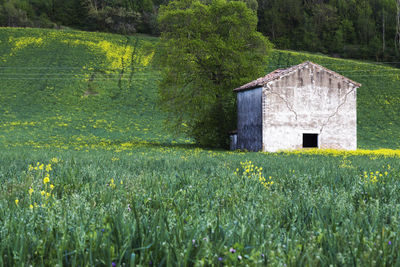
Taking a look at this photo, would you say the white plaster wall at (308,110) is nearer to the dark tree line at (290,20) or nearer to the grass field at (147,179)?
the grass field at (147,179)

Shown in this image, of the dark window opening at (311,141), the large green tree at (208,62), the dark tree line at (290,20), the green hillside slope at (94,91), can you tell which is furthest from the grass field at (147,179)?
the dark tree line at (290,20)

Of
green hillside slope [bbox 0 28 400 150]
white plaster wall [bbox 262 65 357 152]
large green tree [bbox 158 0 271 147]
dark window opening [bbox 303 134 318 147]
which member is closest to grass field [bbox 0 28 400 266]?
green hillside slope [bbox 0 28 400 150]

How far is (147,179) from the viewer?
6086mm

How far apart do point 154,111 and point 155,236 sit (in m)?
55.0

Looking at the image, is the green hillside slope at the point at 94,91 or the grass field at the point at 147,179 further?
the green hillside slope at the point at 94,91

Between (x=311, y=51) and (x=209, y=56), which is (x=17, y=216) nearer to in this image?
(x=209, y=56)

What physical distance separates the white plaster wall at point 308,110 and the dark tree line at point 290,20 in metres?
55.4

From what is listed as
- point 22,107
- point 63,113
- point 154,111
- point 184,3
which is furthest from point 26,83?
point 184,3

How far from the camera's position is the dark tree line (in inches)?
3359

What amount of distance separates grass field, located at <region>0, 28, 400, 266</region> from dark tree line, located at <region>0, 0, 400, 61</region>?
12.5 meters

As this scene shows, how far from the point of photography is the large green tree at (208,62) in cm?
Result: 3478

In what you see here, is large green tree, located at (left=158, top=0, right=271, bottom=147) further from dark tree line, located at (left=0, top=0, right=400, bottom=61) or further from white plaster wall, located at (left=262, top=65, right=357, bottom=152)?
dark tree line, located at (left=0, top=0, right=400, bottom=61)

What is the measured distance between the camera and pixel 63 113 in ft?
174

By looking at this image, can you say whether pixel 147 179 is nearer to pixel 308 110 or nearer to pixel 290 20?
pixel 308 110
